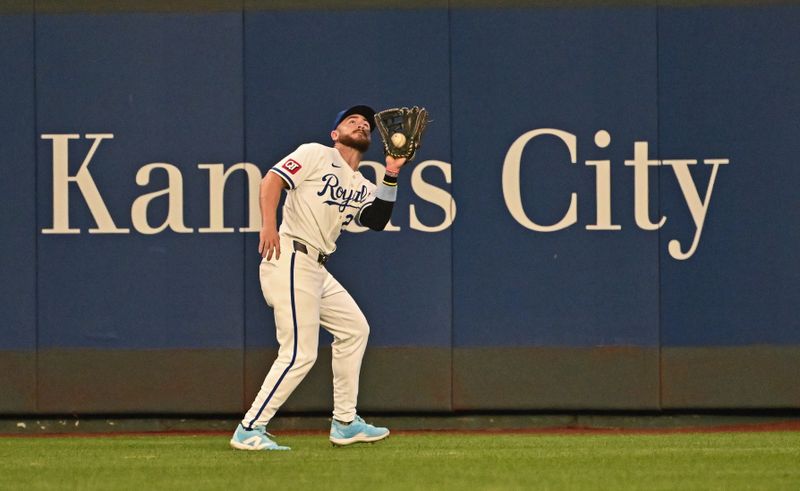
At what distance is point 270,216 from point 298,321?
63 centimetres

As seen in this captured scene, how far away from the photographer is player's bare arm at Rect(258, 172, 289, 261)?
7.59 meters

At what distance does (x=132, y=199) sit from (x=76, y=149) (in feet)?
1.72

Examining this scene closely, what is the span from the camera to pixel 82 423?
984 cm

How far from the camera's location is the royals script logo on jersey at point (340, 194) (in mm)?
7941

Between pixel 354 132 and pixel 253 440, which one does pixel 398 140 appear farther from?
→ pixel 253 440

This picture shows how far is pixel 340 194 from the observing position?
7.97 metres

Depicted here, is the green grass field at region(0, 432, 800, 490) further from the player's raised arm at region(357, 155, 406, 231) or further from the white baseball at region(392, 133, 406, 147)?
the white baseball at region(392, 133, 406, 147)

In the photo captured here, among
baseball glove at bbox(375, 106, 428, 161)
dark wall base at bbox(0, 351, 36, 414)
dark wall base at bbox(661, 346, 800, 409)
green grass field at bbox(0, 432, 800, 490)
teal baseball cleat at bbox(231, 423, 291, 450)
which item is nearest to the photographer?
green grass field at bbox(0, 432, 800, 490)

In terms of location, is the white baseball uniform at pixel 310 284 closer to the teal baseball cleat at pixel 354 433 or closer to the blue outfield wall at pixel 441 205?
the teal baseball cleat at pixel 354 433

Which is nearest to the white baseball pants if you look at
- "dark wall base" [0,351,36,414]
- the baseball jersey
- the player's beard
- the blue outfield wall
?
the baseball jersey

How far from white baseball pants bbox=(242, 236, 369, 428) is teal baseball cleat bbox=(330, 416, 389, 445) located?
11cm

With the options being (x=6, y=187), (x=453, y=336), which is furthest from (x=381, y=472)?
(x=6, y=187)

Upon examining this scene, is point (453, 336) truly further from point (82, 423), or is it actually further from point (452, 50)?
point (82, 423)

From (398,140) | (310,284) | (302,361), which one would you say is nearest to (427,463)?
(302,361)
